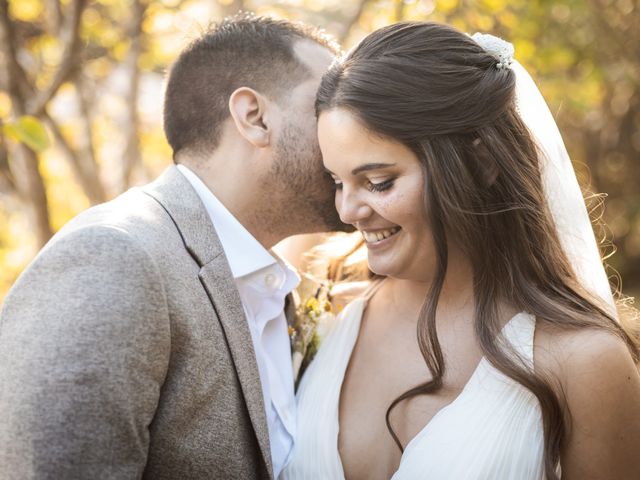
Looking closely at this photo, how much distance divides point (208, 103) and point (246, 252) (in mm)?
672

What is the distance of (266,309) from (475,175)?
97 centimetres

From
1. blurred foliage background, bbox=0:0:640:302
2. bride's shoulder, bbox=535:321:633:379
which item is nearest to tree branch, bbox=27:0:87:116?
blurred foliage background, bbox=0:0:640:302

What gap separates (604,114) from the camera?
9453 mm

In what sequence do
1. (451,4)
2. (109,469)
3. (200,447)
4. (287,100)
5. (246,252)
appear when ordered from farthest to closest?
(451,4)
(287,100)
(246,252)
(200,447)
(109,469)

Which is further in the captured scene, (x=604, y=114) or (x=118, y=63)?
(x=604, y=114)

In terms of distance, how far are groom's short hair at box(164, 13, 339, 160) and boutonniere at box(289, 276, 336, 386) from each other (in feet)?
2.68

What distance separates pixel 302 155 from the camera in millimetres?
2754

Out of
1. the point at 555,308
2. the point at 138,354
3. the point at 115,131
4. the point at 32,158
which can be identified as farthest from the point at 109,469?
the point at 115,131

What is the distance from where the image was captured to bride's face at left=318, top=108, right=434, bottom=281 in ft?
7.51

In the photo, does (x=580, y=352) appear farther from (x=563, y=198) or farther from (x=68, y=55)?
(x=68, y=55)

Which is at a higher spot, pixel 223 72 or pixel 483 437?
pixel 223 72

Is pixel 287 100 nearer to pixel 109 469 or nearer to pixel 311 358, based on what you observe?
pixel 311 358

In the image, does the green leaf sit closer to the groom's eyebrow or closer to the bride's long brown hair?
the bride's long brown hair

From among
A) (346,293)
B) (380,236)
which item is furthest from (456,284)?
(346,293)
